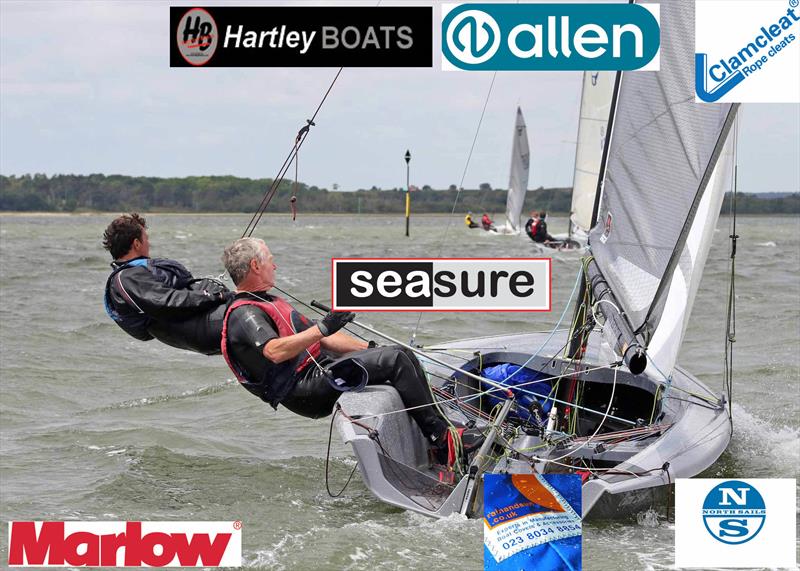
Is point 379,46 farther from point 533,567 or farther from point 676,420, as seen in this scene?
point 533,567

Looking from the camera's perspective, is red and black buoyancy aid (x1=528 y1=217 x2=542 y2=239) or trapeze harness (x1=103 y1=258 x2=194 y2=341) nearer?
trapeze harness (x1=103 y1=258 x2=194 y2=341)

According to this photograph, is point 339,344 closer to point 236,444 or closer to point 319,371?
point 319,371

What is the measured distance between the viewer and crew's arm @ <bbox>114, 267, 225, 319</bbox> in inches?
156

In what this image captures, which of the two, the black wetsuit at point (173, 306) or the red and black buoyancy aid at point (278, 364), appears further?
the black wetsuit at point (173, 306)

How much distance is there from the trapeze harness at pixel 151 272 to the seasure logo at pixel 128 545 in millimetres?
783

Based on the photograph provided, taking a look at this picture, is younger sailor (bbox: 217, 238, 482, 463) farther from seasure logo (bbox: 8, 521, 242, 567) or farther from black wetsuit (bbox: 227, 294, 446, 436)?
seasure logo (bbox: 8, 521, 242, 567)

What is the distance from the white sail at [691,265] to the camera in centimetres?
425

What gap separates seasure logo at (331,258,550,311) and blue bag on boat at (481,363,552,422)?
2.33 feet

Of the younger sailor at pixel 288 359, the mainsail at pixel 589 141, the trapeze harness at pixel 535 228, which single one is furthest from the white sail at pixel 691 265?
the trapeze harness at pixel 535 228

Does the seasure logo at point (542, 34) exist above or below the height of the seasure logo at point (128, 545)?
above

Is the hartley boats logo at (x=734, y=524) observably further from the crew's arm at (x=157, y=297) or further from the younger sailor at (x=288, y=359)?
the crew's arm at (x=157, y=297)

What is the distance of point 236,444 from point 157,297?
1673 millimetres

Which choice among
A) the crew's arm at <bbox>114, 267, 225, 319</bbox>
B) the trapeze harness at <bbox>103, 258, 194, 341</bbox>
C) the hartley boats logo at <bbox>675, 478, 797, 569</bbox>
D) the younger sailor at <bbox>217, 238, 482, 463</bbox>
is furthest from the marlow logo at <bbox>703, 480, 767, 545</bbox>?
the trapeze harness at <bbox>103, 258, 194, 341</bbox>

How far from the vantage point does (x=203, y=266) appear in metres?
19.2
